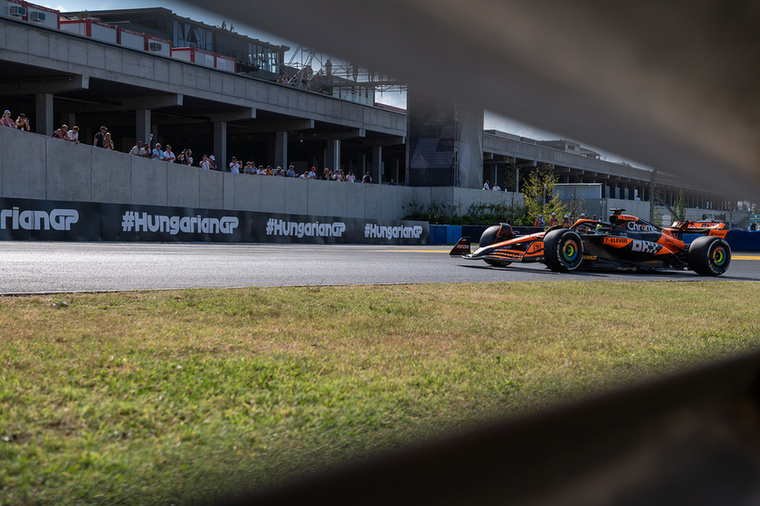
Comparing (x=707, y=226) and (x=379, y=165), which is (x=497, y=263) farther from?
(x=379, y=165)

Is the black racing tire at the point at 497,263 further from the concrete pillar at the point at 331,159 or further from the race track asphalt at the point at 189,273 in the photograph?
the concrete pillar at the point at 331,159

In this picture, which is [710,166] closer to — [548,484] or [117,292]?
[548,484]

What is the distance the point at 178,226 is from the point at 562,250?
13235mm

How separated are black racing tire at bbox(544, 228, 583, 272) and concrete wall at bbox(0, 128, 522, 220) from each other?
597 inches

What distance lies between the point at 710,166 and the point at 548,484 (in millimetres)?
1180

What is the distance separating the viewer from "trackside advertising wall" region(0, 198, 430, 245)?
17.9 meters

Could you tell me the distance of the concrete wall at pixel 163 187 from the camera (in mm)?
19828

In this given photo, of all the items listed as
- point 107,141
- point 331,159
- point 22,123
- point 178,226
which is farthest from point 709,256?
point 22,123

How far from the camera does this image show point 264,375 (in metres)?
3.70

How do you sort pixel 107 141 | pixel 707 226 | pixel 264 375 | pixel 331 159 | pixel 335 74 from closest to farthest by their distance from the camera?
Answer: pixel 335 74, pixel 264 375, pixel 707 226, pixel 107 141, pixel 331 159

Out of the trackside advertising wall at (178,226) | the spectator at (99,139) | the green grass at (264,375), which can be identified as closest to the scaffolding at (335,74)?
the green grass at (264,375)

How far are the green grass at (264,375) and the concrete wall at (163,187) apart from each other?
15870mm

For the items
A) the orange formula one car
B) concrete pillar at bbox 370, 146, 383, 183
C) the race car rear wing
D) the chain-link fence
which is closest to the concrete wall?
concrete pillar at bbox 370, 146, 383, 183

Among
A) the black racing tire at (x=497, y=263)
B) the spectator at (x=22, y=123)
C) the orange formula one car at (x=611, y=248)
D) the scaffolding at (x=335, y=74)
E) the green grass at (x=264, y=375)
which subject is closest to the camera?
the scaffolding at (x=335, y=74)
